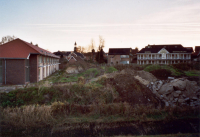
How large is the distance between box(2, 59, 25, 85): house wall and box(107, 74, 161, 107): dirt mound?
973cm

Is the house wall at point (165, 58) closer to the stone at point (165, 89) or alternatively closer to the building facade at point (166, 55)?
the building facade at point (166, 55)

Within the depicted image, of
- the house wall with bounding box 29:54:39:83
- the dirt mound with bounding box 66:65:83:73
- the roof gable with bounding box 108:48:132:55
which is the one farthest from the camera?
the roof gable with bounding box 108:48:132:55

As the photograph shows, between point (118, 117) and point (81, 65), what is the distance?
19.7 meters

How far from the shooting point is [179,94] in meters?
11.4

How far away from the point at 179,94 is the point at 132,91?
3700 millimetres

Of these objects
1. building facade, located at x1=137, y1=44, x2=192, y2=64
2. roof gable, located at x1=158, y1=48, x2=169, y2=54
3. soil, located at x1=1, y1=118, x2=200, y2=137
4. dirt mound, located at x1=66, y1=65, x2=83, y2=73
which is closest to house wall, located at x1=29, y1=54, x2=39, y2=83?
dirt mound, located at x1=66, y1=65, x2=83, y2=73

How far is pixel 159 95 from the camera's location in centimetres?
1191

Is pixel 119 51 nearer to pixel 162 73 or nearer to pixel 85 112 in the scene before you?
pixel 162 73

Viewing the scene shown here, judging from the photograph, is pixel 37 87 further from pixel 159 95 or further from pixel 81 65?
pixel 81 65

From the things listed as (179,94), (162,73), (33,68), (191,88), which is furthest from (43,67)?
(191,88)

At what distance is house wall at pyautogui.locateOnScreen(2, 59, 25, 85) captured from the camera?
50.8 feet

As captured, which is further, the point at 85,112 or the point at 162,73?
the point at 162,73

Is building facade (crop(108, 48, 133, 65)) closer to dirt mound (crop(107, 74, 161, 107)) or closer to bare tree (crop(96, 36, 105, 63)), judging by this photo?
bare tree (crop(96, 36, 105, 63))

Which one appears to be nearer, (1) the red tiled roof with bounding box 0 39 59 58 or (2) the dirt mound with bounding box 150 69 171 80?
(1) the red tiled roof with bounding box 0 39 59 58
